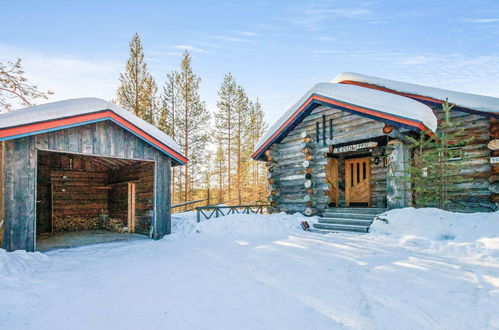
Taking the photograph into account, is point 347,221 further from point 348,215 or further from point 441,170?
point 441,170

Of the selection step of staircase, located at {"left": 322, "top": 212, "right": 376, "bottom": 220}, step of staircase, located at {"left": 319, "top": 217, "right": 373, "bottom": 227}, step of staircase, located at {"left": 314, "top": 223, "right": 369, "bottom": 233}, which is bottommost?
step of staircase, located at {"left": 314, "top": 223, "right": 369, "bottom": 233}

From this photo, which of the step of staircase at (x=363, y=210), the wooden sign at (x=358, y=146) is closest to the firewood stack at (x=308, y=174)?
the step of staircase at (x=363, y=210)

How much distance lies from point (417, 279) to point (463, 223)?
3.64m

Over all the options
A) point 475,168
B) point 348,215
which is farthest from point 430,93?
point 348,215

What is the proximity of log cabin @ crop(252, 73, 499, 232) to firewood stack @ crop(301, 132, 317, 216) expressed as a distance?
1.7 inches

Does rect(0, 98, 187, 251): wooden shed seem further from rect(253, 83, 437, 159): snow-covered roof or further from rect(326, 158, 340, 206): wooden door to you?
rect(326, 158, 340, 206): wooden door

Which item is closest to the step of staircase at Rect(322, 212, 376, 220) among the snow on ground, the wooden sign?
the snow on ground

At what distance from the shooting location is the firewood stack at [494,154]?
8.10 m

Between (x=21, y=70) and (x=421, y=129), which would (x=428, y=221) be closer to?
(x=421, y=129)

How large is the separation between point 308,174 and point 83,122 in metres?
8.27

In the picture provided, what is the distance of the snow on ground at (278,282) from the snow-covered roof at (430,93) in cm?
377

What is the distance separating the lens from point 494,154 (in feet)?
27.1

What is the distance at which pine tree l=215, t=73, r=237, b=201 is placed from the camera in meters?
24.8

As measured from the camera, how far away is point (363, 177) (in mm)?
12359
